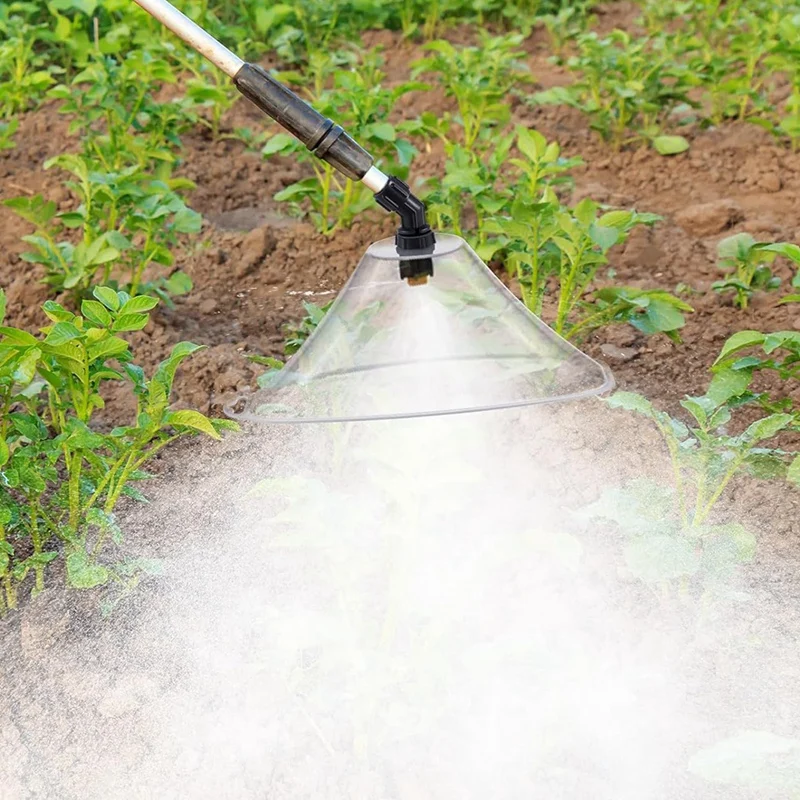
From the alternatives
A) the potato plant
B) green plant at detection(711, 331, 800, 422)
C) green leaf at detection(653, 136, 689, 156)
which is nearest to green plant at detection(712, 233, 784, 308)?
the potato plant

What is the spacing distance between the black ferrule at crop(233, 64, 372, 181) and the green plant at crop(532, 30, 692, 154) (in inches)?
90.1

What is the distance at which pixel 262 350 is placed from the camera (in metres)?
2.50

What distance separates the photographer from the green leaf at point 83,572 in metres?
1.62

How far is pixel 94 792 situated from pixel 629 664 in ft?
2.25

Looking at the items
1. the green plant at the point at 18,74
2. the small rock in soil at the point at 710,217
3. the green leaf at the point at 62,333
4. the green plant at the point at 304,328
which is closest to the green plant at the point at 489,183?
the green plant at the point at 304,328

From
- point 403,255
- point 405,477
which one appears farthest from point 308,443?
point 403,255

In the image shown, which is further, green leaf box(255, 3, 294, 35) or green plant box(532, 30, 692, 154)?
green leaf box(255, 3, 294, 35)

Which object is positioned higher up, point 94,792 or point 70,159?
point 70,159

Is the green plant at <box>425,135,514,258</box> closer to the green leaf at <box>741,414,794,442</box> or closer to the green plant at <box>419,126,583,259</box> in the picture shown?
the green plant at <box>419,126,583,259</box>

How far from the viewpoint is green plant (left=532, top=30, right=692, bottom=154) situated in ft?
11.6

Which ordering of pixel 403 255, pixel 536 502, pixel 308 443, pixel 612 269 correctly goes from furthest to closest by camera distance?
pixel 612 269
pixel 308 443
pixel 536 502
pixel 403 255

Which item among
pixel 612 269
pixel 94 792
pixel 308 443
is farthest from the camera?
pixel 612 269

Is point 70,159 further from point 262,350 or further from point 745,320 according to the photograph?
point 745,320

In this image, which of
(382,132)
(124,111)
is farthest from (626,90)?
(124,111)
